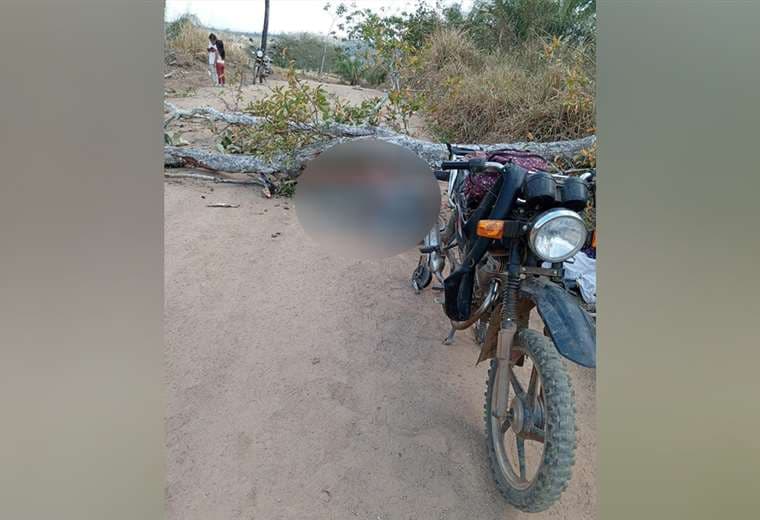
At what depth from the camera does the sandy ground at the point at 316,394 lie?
159 cm

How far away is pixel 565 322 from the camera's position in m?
1.31

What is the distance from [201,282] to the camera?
2764 mm

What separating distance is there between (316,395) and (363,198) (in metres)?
1.41

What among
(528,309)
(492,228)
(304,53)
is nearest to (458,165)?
(492,228)

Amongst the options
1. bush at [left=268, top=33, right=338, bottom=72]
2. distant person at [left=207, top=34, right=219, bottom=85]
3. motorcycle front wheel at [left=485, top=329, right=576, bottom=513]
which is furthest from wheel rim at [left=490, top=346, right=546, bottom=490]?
distant person at [left=207, top=34, right=219, bottom=85]

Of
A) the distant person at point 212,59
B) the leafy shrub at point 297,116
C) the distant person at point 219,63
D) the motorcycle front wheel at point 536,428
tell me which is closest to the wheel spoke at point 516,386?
the motorcycle front wheel at point 536,428

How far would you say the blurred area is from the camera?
2.95 ft

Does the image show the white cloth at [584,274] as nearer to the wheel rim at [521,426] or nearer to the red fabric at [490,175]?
the red fabric at [490,175]
